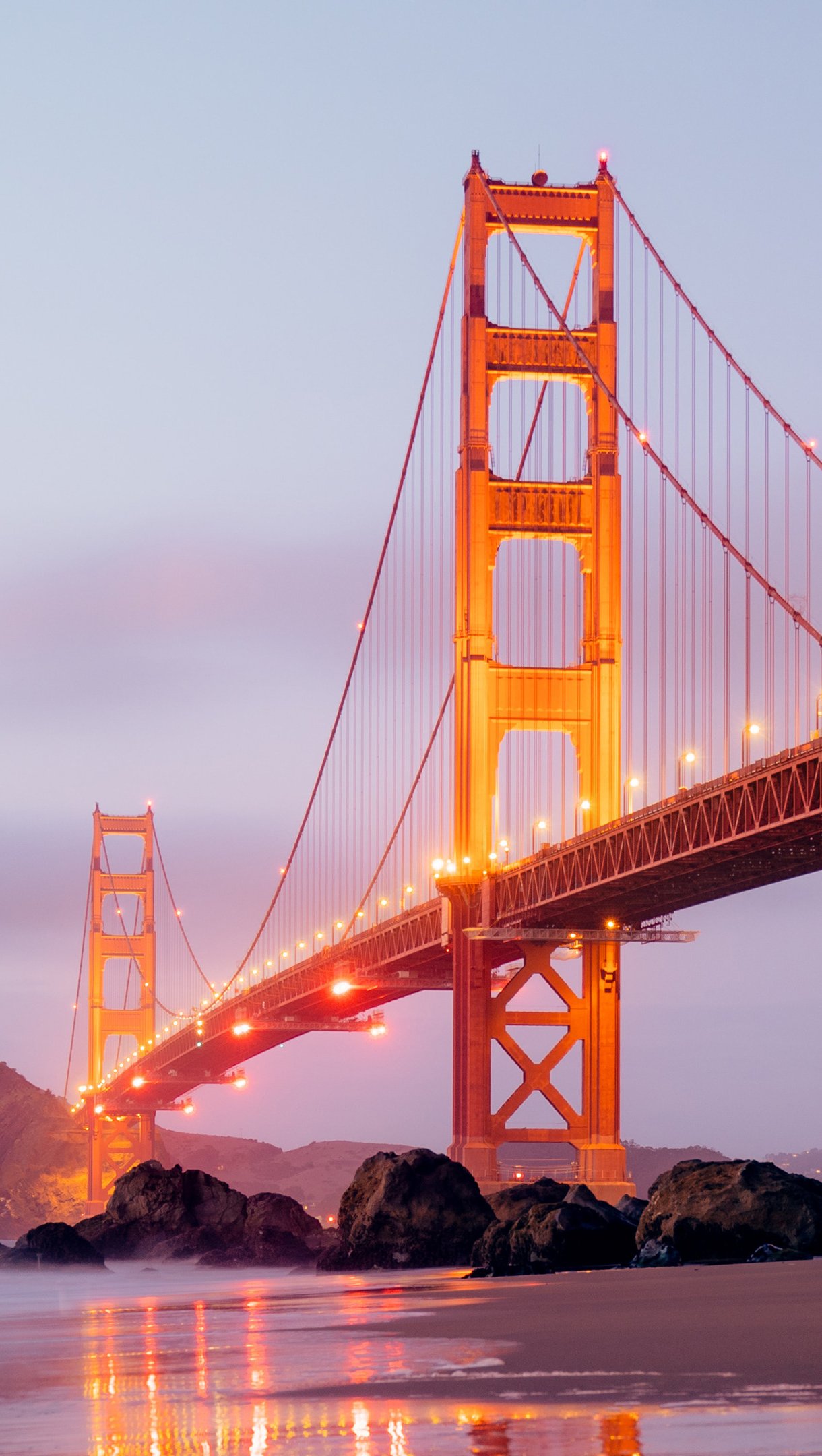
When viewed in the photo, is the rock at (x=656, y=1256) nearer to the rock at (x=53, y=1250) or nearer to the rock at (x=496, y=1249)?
the rock at (x=496, y=1249)

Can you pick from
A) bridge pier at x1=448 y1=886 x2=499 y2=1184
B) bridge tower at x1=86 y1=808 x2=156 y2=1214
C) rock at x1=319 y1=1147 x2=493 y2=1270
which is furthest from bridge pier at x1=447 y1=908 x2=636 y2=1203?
bridge tower at x1=86 y1=808 x2=156 y2=1214

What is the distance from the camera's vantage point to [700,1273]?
70.4ft

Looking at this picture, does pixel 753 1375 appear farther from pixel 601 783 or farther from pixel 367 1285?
pixel 601 783

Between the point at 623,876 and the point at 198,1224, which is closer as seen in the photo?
the point at 198,1224

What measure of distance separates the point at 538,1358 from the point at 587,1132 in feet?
122

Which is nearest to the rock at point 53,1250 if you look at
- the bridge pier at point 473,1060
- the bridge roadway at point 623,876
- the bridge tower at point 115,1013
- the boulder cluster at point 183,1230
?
the boulder cluster at point 183,1230

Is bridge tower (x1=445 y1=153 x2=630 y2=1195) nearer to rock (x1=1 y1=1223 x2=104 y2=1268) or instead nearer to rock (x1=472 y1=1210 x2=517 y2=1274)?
rock (x1=1 y1=1223 x2=104 y2=1268)

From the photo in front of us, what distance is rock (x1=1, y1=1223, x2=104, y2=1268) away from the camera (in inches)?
1545

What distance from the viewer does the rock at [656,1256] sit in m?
23.7

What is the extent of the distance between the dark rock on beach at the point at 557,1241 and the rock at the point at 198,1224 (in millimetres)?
10398

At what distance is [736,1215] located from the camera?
24562 mm

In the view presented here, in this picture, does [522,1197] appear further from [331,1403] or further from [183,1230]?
[331,1403]

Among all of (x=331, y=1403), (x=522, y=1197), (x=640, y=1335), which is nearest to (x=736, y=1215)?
(x=640, y=1335)

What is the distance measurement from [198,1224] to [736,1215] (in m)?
20.0
